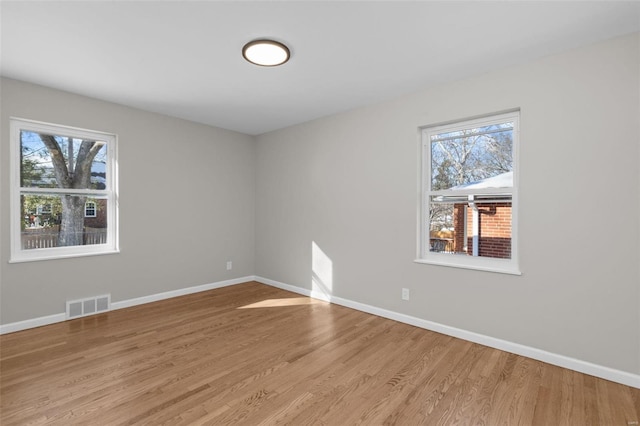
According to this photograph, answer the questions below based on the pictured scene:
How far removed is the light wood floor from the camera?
75.4 inches

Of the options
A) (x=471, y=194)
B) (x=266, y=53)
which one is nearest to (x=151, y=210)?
(x=266, y=53)

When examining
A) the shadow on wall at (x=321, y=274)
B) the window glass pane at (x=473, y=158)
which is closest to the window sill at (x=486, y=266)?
the window glass pane at (x=473, y=158)

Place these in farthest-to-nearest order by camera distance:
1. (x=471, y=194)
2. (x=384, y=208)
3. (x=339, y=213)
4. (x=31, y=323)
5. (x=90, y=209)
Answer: (x=339, y=213) < (x=90, y=209) < (x=384, y=208) < (x=31, y=323) < (x=471, y=194)

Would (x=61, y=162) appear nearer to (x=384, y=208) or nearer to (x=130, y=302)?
(x=130, y=302)

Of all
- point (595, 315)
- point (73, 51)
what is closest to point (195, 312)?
point (73, 51)

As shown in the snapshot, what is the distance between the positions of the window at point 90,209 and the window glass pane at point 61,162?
20 centimetres

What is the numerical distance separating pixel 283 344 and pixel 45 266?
277 centimetres

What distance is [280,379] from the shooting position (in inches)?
91.2

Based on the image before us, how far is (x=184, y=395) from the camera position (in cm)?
210

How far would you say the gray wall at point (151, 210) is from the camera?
10.6 feet

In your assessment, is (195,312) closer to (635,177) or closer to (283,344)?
(283,344)

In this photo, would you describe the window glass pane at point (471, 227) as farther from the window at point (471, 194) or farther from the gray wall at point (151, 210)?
the gray wall at point (151, 210)

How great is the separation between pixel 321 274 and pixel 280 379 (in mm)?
2106

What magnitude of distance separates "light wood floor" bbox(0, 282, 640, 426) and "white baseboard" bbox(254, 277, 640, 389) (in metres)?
0.07
